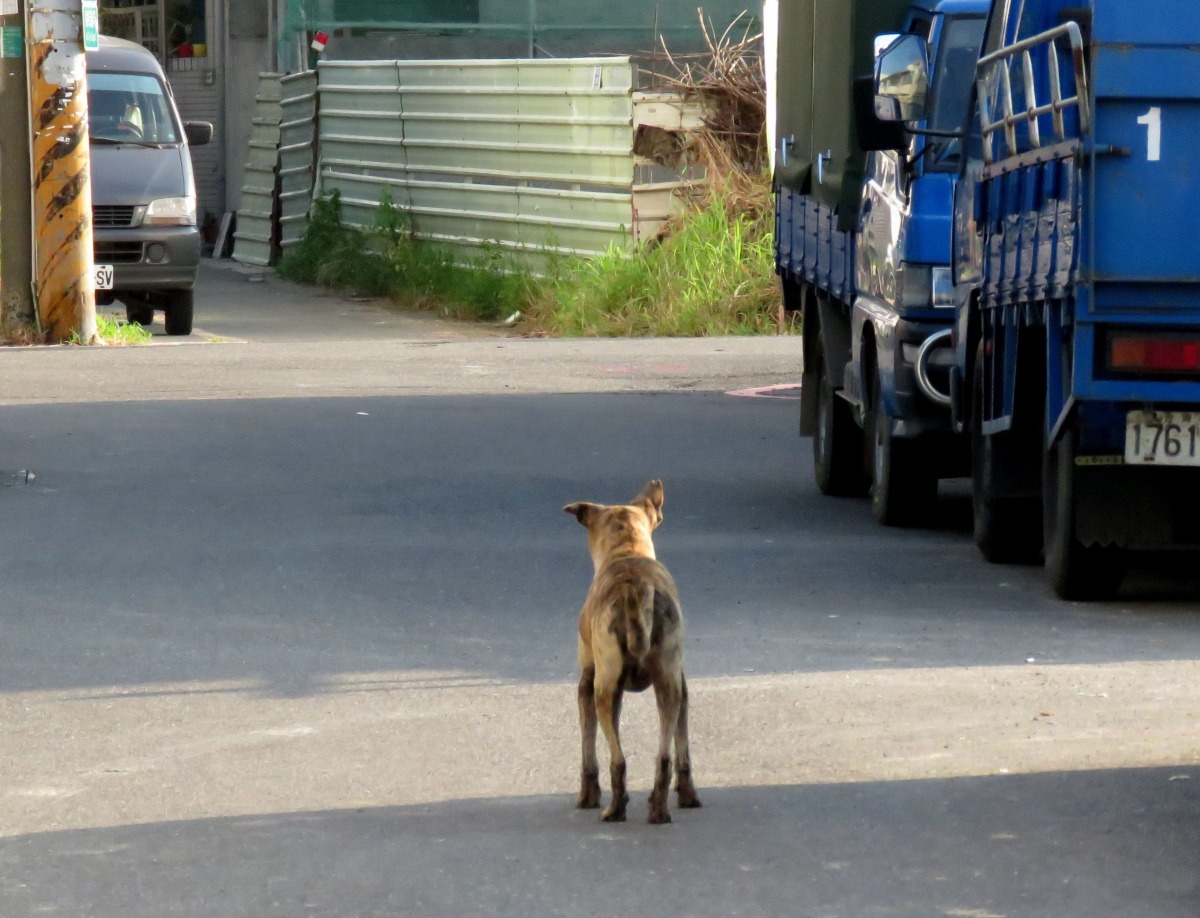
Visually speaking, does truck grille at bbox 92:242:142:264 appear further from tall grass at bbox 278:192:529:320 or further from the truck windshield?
the truck windshield

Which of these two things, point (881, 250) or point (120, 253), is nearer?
point (881, 250)

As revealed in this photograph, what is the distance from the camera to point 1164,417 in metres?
7.79

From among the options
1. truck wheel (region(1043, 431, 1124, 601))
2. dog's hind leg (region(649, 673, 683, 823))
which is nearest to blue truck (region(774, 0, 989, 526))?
truck wheel (region(1043, 431, 1124, 601))

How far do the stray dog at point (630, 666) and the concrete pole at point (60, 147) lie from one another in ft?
44.5

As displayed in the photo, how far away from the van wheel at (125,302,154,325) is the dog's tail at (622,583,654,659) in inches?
671

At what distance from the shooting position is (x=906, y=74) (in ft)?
34.2

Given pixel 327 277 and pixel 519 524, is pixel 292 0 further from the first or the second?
pixel 519 524

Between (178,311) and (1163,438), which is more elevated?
(1163,438)

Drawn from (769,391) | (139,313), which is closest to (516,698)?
(769,391)

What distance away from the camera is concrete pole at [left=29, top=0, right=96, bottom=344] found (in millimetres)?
18031

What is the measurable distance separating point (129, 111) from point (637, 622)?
16743 mm

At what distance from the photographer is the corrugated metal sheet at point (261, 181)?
30688mm

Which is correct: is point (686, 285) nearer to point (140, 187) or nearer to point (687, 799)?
point (140, 187)

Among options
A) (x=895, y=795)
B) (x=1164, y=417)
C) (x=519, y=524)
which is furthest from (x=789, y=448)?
(x=895, y=795)
